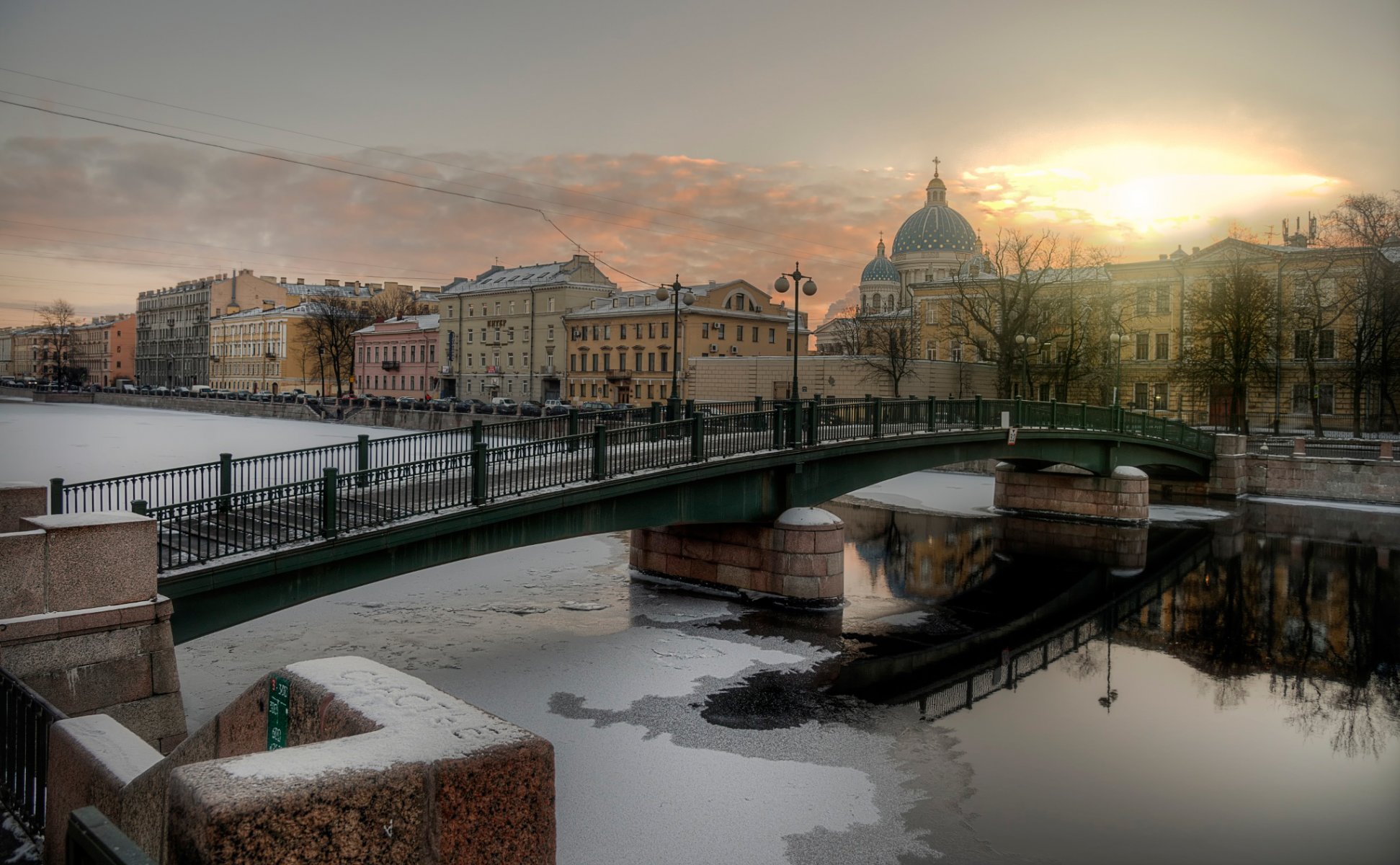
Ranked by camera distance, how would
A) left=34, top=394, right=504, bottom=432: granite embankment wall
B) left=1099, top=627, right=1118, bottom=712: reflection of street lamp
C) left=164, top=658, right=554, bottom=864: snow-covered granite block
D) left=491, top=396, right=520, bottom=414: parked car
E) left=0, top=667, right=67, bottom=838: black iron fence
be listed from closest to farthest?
left=164, top=658, right=554, bottom=864: snow-covered granite block < left=0, top=667, right=67, bottom=838: black iron fence < left=1099, top=627, right=1118, bottom=712: reflection of street lamp < left=34, top=394, right=504, bottom=432: granite embankment wall < left=491, top=396, right=520, bottom=414: parked car

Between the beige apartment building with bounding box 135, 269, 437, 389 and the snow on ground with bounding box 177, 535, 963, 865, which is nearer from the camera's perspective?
the snow on ground with bounding box 177, 535, 963, 865

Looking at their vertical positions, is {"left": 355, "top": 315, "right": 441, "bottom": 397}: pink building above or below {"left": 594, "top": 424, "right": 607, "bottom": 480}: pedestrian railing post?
above

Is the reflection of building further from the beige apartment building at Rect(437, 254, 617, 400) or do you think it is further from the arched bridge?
the beige apartment building at Rect(437, 254, 617, 400)

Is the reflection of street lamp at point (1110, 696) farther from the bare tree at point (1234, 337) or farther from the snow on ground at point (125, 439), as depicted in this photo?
the bare tree at point (1234, 337)

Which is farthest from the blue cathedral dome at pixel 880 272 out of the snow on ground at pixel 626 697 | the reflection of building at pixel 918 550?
the snow on ground at pixel 626 697

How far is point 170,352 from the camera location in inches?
5364

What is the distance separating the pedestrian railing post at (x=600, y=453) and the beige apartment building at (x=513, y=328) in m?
64.9

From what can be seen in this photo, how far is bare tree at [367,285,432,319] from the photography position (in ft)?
393

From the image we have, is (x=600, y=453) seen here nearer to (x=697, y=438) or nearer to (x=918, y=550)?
(x=697, y=438)

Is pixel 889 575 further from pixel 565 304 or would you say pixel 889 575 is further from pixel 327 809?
pixel 565 304

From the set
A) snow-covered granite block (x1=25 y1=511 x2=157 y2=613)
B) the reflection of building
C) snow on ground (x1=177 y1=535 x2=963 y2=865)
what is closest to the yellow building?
the reflection of building

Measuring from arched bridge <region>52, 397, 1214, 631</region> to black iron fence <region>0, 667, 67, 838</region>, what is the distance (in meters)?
4.67

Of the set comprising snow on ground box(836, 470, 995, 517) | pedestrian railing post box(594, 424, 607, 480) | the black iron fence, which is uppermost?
pedestrian railing post box(594, 424, 607, 480)

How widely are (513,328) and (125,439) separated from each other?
41385mm
